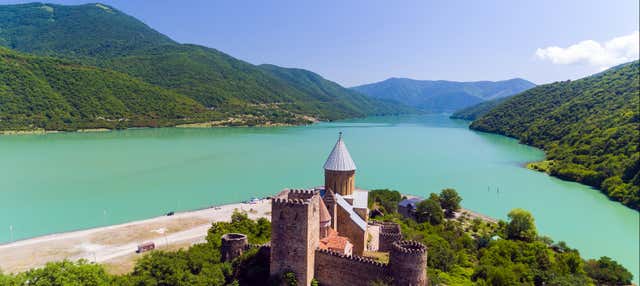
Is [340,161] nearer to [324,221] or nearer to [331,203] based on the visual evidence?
[331,203]

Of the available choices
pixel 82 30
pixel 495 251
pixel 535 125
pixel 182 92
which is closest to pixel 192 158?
pixel 495 251

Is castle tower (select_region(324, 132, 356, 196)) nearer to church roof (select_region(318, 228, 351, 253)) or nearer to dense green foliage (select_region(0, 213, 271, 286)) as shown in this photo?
church roof (select_region(318, 228, 351, 253))

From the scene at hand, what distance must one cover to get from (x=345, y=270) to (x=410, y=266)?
91.6 inches

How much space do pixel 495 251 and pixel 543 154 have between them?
5059 centimetres

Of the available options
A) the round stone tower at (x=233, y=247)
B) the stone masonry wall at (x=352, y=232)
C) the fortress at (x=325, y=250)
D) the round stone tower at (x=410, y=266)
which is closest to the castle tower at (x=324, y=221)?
the fortress at (x=325, y=250)

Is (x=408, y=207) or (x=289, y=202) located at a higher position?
(x=289, y=202)

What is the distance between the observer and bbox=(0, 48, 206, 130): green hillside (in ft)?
279

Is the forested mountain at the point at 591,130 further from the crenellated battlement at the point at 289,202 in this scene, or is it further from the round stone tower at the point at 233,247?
the round stone tower at the point at 233,247

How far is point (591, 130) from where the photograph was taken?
55375mm

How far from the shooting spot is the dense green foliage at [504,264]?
17578 millimetres

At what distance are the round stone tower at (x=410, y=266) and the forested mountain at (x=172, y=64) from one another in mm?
116386

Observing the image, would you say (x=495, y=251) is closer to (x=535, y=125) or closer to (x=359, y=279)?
(x=359, y=279)

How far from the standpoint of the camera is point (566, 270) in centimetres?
1997

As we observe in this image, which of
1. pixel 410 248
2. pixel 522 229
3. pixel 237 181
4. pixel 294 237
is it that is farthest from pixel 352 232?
pixel 237 181
